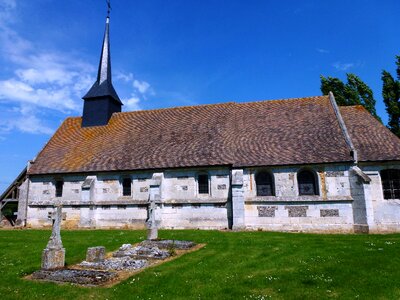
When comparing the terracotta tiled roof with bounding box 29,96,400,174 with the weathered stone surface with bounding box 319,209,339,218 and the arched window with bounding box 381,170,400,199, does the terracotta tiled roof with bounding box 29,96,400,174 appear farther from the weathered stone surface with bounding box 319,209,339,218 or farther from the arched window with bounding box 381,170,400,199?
the weathered stone surface with bounding box 319,209,339,218

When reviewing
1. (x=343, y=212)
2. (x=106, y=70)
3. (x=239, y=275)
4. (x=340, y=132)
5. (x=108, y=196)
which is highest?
(x=106, y=70)

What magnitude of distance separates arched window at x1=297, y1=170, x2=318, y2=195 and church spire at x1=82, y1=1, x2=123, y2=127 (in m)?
15.6

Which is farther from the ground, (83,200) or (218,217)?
(83,200)

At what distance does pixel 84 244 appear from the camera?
42.9 ft

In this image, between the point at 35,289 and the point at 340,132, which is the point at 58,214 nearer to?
the point at 35,289

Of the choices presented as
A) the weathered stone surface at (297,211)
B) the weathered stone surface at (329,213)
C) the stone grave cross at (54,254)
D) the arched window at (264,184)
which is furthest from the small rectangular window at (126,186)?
the weathered stone surface at (329,213)

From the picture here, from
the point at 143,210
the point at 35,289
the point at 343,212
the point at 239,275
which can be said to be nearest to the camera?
the point at 35,289

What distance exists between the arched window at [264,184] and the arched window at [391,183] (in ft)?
20.0

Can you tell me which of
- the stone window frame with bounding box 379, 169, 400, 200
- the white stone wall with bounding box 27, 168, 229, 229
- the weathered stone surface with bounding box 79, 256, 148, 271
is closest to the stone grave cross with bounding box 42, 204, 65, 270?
the weathered stone surface with bounding box 79, 256, 148, 271

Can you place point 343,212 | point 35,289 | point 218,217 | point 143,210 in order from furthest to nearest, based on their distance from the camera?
point 143,210 < point 218,217 < point 343,212 < point 35,289

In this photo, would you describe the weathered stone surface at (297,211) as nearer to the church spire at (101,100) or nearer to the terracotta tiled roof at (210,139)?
the terracotta tiled roof at (210,139)

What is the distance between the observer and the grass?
664cm

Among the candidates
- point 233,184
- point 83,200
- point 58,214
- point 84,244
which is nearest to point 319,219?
point 233,184

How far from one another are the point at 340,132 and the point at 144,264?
570 inches
